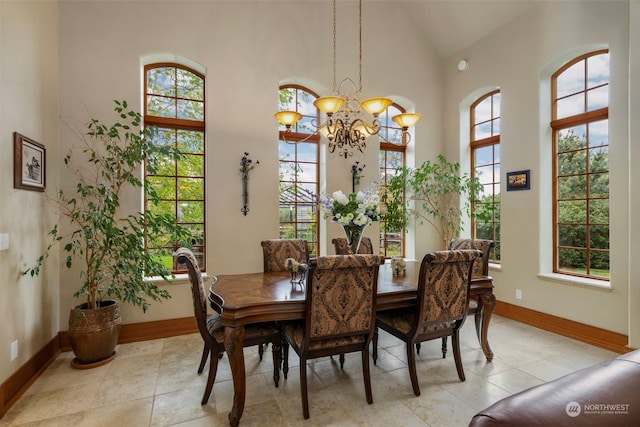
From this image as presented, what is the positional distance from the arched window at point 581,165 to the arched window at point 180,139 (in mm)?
4286

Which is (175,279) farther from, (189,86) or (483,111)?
(483,111)

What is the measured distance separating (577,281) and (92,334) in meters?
4.82

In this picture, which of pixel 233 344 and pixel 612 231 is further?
pixel 612 231

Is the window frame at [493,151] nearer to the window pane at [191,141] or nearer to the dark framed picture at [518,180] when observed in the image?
the dark framed picture at [518,180]

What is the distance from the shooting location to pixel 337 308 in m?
2.05

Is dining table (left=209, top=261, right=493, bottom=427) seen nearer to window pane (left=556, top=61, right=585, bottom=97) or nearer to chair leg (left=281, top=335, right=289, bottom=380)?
chair leg (left=281, top=335, right=289, bottom=380)

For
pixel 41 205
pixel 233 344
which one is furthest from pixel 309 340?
pixel 41 205

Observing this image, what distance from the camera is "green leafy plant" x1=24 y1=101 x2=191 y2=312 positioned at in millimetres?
2805

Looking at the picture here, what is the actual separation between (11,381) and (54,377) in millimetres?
388

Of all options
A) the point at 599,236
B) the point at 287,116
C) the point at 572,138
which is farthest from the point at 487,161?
the point at 287,116

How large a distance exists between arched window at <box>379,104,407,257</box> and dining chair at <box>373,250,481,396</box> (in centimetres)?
241

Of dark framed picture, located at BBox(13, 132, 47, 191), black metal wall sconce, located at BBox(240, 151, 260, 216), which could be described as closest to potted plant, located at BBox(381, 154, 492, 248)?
black metal wall sconce, located at BBox(240, 151, 260, 216)

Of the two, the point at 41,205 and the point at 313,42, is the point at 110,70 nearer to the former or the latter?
the point at 41,205

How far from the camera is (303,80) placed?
14.0ft
